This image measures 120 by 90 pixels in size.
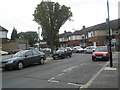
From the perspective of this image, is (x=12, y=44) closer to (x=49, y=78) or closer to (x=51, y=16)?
(x=51, y=16)

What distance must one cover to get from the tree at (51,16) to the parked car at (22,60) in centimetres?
2298

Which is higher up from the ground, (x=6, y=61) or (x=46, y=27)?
(x=46, y=27)

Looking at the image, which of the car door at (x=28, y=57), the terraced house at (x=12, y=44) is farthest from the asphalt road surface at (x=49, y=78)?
the terraced house at (x=12, y=44)

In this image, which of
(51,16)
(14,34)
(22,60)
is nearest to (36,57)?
(22,60)

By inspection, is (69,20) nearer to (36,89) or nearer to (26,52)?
(26,52)

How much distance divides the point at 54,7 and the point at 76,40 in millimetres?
32750

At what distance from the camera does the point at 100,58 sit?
20.2 m

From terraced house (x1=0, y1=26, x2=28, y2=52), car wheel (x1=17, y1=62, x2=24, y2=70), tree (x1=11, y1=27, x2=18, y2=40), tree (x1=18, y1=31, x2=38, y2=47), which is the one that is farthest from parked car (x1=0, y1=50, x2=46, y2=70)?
tree (x1=18, y1=31, x2=38, y2=47)

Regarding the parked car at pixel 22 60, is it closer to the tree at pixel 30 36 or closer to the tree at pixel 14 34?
the tree at pixel 14 34

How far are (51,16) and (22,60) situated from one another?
86.2 ft

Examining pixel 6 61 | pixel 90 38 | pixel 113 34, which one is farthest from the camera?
pixel 90 38

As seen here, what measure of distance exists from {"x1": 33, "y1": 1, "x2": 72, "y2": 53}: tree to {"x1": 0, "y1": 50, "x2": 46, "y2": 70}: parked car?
75.4ft

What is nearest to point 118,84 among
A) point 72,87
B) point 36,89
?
point 72,87

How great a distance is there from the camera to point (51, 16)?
134ft
